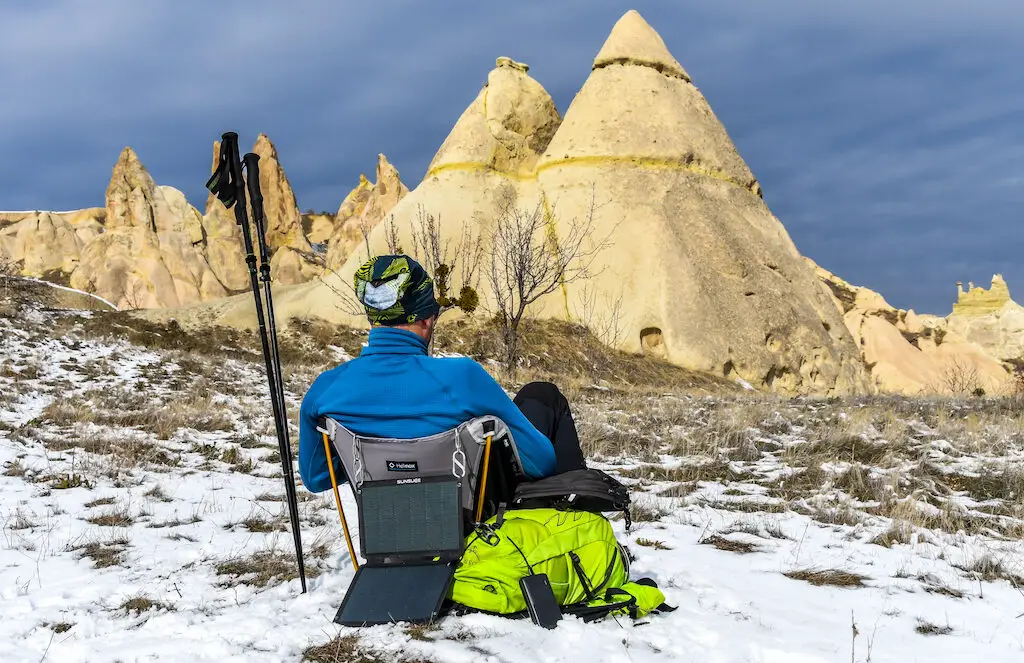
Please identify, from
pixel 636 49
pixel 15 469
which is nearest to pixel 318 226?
pixel 636 49

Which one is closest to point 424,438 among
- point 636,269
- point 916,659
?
point 916,659

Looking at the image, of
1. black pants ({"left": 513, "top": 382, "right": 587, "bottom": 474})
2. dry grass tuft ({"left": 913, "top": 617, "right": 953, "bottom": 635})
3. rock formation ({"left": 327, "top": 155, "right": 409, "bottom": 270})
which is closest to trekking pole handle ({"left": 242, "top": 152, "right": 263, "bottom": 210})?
black pants ({"left": 513, "top": 382, "right": 587, "bottom": 474})

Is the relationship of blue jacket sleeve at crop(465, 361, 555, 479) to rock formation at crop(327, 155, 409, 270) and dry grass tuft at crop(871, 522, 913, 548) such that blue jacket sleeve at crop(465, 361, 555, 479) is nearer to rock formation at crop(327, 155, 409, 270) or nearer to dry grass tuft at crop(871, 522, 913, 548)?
dry grass tuft at crop(871, 522, 913, 548)

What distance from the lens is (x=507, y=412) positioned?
2.61 m

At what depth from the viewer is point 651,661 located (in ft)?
7.71

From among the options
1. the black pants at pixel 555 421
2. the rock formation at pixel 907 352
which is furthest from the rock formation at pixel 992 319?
the black pants at pixel 555 421

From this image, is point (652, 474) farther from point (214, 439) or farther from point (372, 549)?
point (214, 439)

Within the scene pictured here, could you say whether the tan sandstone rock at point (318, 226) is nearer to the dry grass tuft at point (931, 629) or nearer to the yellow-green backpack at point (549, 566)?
the yellow-green backpack at point (549, 566)

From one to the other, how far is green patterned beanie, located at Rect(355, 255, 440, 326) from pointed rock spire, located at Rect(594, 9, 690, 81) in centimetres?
2690

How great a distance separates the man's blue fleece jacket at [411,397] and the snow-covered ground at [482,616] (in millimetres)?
→ 703

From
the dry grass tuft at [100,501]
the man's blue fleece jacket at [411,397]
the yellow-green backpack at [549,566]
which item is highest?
the man's blue fleece jacket at [411,397]

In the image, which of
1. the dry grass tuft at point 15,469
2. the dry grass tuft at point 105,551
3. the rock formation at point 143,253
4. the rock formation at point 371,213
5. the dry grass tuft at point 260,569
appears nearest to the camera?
the dry grass tuft at point 260,569

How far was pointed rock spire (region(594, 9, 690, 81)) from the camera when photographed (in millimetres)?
27266

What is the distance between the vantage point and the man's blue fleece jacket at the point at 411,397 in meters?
2.59
